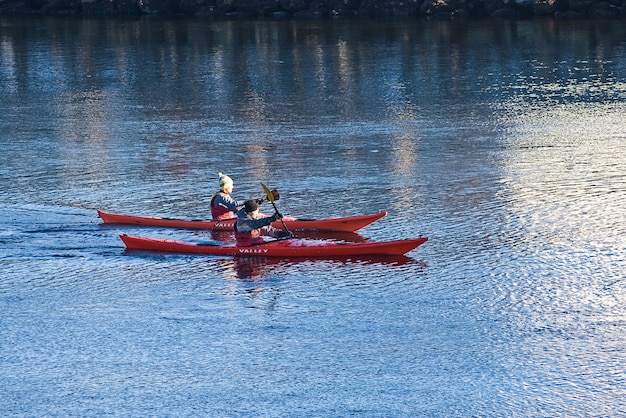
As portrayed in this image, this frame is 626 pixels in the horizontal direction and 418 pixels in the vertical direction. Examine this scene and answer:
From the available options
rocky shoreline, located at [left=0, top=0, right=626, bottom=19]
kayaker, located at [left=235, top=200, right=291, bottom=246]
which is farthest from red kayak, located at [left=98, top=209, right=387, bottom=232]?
rocky shoreline, located at [left=0, top=0, right=626, bottom=19]

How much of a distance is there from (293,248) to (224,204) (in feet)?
8.40

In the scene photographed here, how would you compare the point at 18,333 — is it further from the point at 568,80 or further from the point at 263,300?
the point at 568,80

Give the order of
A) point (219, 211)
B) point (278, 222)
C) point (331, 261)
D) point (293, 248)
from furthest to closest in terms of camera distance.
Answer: point (278, 222) → point (219, 211) → point (293, 248) → point (331, 261)

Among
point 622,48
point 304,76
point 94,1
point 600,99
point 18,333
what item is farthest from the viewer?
point 94,1

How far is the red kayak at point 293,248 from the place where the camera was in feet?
73.0

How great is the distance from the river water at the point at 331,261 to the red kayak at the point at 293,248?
25cm

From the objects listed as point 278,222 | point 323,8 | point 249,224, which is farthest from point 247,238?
point 323,8

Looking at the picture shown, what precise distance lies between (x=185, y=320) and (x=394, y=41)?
159 feet

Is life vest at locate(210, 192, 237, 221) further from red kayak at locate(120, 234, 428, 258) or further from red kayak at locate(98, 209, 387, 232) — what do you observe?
red kayak at locate(120, 234, 428, 258)

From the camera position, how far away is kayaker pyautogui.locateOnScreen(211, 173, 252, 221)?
24.2 metres

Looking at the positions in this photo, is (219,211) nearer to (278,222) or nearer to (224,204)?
(224,204)

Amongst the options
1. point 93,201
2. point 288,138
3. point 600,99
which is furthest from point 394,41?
point 93,201

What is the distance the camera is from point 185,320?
62.5ft

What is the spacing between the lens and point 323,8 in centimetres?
8738
